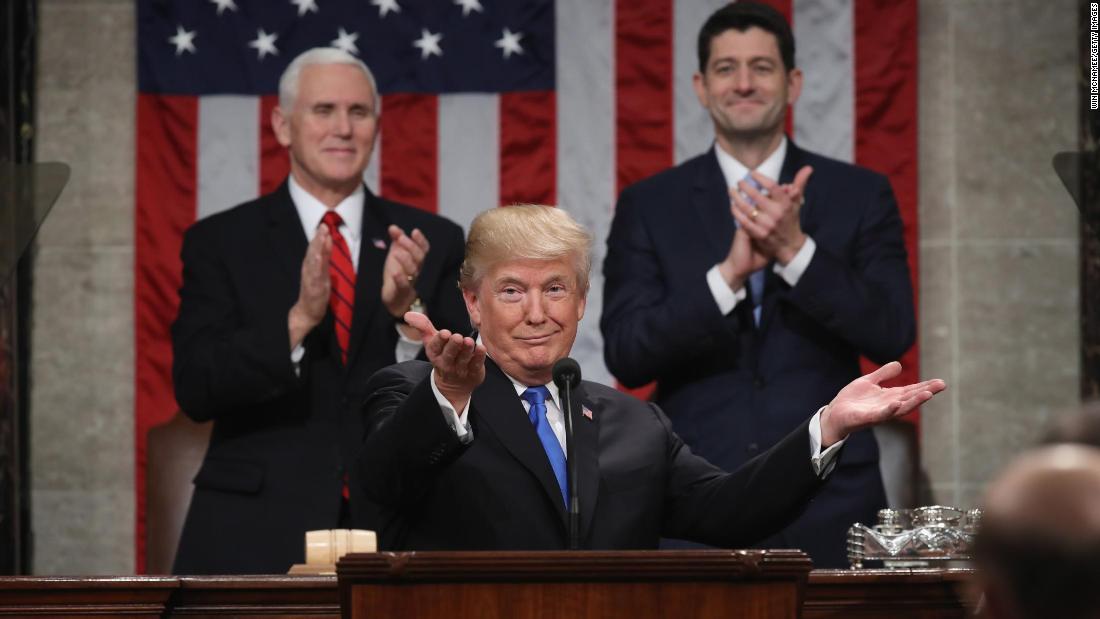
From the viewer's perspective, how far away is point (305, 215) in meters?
4.60

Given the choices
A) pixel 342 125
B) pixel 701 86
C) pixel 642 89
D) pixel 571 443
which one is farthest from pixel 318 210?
pixel 571 443

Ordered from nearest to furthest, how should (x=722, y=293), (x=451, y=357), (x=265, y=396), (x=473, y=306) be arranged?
(x=451, y=357) → (x=473, y=306) → (x=265, y=396) → (x=722, y=293)

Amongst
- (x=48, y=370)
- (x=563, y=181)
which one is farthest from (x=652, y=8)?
(x=48, y=370)

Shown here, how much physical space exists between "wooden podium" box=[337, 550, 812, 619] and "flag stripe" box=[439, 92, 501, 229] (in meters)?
3.56

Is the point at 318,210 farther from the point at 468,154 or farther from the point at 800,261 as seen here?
the point at 800,261

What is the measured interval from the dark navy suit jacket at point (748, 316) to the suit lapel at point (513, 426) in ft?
4.58

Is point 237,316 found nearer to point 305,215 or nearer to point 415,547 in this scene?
point 305,215

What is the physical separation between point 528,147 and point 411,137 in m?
0.42

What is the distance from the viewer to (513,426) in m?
2.75

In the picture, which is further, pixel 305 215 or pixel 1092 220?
pixel 1092 220

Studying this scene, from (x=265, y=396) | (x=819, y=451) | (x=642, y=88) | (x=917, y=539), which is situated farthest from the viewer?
(x=642, y=88)

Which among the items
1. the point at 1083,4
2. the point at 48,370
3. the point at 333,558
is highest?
the point at 1083,4

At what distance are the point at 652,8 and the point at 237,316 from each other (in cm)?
209

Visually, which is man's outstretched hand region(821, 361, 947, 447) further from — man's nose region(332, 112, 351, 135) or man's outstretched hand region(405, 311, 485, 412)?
man's nose region(332, 112, 351, 135)
